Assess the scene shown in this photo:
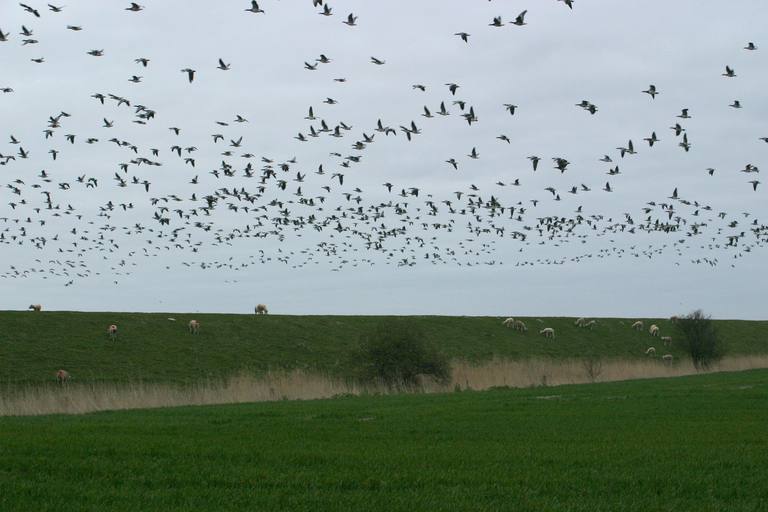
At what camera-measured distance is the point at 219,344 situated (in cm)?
6712

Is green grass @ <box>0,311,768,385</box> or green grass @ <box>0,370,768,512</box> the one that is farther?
green grass @ <box>0,311,768,385</box>

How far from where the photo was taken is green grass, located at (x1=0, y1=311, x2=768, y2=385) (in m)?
57.3

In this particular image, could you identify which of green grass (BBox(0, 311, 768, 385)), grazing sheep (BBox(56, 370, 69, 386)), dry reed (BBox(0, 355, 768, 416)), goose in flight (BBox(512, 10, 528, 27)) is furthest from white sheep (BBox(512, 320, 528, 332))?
goose in flight (BBox(512, 10, 528, 27))

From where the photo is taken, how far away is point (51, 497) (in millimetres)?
13922

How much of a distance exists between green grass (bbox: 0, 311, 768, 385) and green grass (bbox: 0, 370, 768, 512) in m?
30.3

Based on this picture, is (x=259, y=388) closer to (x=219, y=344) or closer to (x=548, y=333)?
(x=219, y=344)

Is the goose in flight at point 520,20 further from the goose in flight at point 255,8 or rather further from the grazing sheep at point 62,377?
the grazing sheep at point 62,377

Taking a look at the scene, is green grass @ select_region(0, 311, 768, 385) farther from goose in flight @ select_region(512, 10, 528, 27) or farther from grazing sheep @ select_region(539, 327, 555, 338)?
goose in flight @ select_region(512, 10, 528, 27)

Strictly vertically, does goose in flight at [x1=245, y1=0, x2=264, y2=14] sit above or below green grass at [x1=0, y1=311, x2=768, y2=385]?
above

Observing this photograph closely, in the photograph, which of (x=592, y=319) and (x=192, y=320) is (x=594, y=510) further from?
(x=592, y=319)

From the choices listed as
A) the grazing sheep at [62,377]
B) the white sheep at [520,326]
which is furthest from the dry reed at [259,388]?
the white sheep at [520,326]

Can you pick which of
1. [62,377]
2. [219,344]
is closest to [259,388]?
[62,377]

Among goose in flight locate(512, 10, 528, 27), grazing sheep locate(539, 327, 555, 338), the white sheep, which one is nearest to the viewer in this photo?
goose in flight locate(512, 10, 528, 27)

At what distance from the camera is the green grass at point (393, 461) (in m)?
14.0
